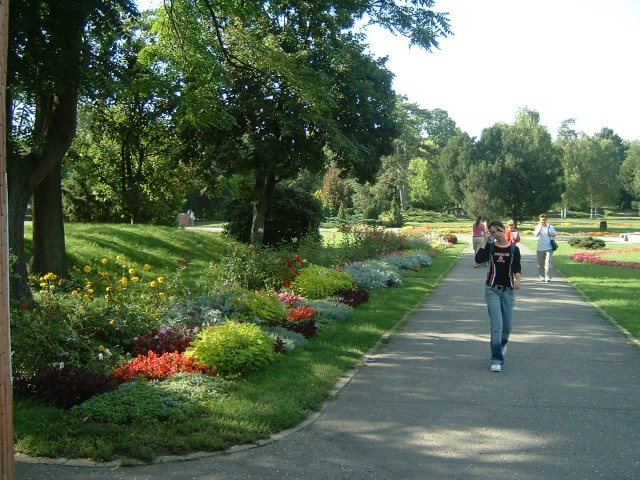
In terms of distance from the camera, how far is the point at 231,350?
7.55 m

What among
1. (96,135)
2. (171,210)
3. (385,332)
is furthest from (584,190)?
(385,332)

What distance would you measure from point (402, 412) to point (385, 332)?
4.50 m

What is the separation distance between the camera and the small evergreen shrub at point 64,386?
20.6ft

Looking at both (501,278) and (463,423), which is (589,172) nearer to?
(501,278)

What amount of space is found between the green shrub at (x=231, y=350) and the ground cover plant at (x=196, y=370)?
15 millimetres

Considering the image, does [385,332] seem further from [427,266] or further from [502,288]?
[427,266]

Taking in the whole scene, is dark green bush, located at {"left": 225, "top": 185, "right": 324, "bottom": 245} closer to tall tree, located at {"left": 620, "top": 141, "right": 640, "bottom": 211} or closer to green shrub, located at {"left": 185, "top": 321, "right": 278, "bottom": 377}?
green shrub, located at {"left": 185, "top": 321, "right": 278, "bottom": 377}

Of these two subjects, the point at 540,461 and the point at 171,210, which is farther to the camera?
the point at 171,210

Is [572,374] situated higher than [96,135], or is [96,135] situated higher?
[96,135]

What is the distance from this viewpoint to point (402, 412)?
21.3ft

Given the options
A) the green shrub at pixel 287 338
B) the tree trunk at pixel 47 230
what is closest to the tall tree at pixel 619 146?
the tree trunk at pixel 47 230

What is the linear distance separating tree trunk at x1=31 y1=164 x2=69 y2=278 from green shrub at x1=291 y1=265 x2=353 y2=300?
5.11m

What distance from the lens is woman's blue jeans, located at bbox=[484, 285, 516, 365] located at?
8.28 m

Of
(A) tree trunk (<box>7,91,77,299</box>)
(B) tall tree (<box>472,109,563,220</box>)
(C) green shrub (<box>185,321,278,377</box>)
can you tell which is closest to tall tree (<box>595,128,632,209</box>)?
(B) tall tree (<box>472,109,563,220</box>)
